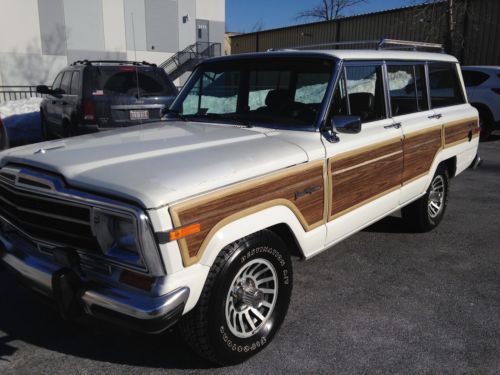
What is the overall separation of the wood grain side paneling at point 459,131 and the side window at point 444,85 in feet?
0.83

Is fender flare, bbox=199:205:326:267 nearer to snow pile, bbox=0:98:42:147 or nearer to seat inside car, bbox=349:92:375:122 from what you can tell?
seat inside car, bbox=349:92:375:122

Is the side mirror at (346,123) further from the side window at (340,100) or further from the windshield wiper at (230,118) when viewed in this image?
the windshield wiper at (230,118)

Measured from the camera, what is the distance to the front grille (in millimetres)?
2442

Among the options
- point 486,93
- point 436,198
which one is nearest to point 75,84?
point 436,198

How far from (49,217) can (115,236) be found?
493mm

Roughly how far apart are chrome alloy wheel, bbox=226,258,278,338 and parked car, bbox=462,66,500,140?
1040 centimetres

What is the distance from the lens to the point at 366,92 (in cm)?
398

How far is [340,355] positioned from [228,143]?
1.57m

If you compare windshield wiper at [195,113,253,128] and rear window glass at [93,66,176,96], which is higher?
rear window glass at [93,66,176,96]

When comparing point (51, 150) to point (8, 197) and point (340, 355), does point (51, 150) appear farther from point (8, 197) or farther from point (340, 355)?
point (340, 355)

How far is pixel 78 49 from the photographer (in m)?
22.1

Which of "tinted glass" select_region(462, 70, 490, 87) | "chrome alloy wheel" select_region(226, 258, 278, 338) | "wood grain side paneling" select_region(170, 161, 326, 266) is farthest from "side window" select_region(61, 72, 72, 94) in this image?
"tinted glass" select_region(462, 70, 490, 87)

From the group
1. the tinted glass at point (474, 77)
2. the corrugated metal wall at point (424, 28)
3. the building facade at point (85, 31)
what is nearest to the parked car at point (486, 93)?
the tinted glass at point (474, 77)

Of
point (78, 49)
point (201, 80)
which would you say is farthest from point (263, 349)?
point (78, 49)
